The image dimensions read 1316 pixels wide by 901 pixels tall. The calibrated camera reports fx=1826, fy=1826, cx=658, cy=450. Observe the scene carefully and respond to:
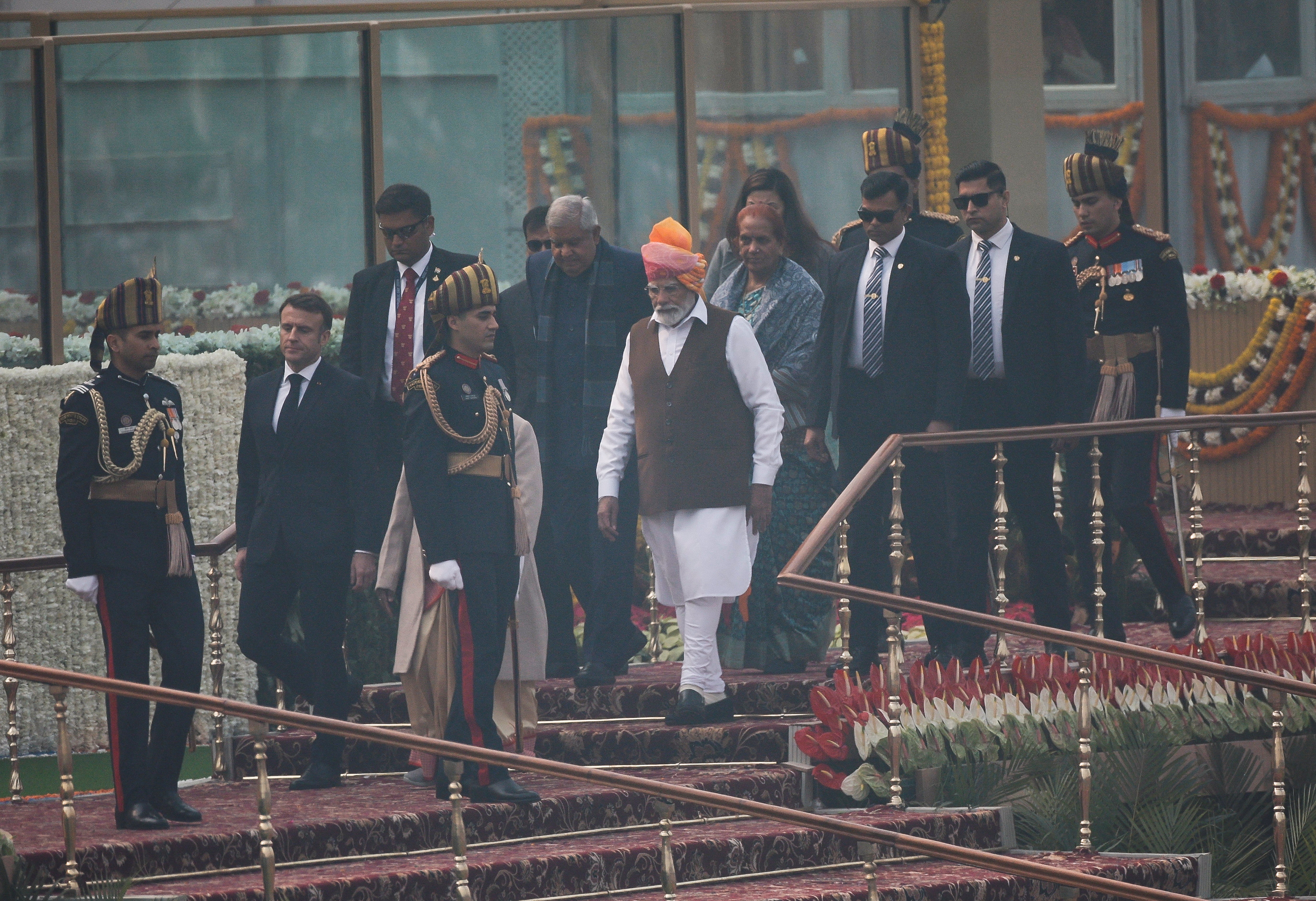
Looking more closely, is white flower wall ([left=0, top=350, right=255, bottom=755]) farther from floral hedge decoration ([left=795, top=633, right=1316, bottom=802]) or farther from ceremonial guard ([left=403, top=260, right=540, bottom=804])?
floral hedge decoration ([left=795, top=633, right=1316, bottom=802])

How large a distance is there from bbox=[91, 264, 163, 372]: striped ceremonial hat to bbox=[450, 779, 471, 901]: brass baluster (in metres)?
2.03

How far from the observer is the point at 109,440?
243 inches

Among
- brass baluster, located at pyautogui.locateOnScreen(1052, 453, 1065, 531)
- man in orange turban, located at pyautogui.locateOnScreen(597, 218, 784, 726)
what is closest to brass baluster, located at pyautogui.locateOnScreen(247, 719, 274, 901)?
A: man in orange turban, located at pyautogui.locateOnScreen(597, 218, 784, 726)

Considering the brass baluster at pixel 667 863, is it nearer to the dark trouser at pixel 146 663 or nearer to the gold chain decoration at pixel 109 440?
the dark trouser at pixel 146 663

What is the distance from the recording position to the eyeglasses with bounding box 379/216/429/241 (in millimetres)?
7262

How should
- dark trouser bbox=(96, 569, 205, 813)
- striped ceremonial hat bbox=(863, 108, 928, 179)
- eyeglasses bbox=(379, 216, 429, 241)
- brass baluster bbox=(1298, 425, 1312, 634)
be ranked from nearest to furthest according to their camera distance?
dark trouser bbox=(96, 569, 205, 813) < eyeglasses bbox=(379, 216, 429, 241) < brass baluster bbox=(1298, 425, 1312, 634) < striped ceremonial hat bbox=(863, 108, 928, 179)

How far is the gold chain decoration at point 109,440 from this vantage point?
6164 millimetres

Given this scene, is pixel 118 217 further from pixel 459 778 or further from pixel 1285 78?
pixel 1285 78

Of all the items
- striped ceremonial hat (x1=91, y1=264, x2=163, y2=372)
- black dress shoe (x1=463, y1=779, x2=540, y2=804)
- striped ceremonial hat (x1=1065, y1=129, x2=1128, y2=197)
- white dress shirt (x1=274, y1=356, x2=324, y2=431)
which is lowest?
black dress shoe (x1=463, y1=779, x2=540, y2=804)

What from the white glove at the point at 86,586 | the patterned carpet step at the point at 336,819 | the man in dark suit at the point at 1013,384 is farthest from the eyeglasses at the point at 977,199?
the white glove at the point at 86,586

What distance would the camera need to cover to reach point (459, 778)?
6.09 m

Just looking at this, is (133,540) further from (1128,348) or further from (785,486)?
(1128,348)

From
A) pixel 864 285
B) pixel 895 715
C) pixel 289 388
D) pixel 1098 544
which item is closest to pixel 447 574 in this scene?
pixel 289 388

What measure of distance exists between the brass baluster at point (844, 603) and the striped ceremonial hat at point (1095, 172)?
72.5 inches
